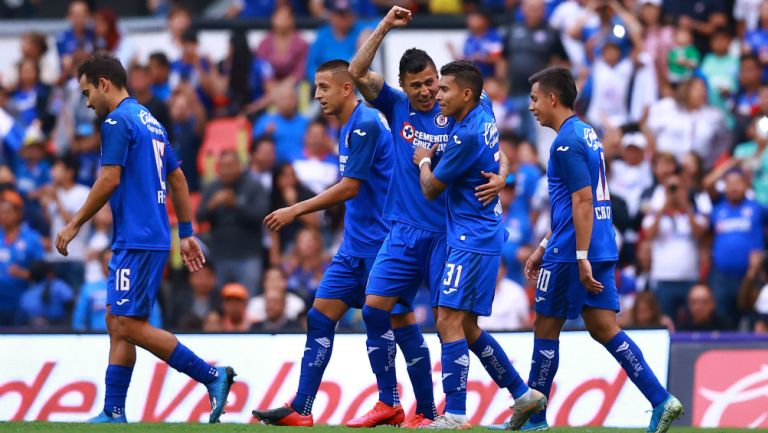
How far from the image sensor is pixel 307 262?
55.2 feet

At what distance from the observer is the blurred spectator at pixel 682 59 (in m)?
18.4

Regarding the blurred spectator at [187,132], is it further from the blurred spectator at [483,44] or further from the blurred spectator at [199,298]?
the blurred spectator at [483,44]

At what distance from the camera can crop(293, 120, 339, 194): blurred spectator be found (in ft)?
57.7

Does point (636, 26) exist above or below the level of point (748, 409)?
above

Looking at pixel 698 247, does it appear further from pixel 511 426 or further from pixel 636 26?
pixel 511 426

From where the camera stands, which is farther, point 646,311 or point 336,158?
point 336,158

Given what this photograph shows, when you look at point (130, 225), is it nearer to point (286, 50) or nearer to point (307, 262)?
point (307, 262)

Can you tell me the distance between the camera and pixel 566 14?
1927cm

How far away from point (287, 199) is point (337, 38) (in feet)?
9.19

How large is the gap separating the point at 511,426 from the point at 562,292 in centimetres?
100

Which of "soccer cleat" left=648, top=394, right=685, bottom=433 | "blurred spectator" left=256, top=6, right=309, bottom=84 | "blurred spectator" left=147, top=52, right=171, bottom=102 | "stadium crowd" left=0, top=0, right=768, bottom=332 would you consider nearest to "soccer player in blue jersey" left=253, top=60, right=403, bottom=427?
"soccer cleat" left=648, top=394, right=685, bottom=433

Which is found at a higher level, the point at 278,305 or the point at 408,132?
the point at 408,132

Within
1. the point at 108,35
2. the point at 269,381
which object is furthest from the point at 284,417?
the point at 108,35

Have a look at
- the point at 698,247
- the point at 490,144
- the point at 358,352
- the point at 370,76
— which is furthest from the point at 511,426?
the point at 698,247
